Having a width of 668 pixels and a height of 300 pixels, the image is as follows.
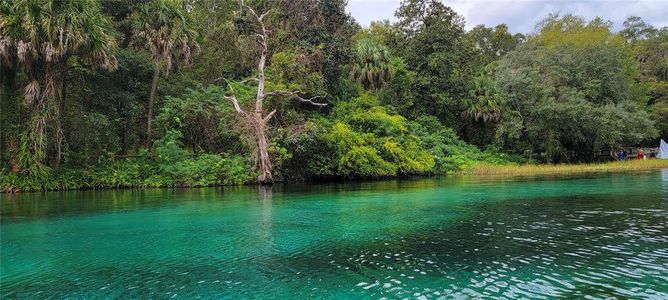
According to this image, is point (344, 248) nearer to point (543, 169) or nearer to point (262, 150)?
point (262, 150)

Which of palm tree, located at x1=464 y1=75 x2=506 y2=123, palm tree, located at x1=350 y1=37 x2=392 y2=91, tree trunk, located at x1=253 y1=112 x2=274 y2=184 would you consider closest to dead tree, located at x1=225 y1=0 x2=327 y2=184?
tree trunk, located at x1=253 y1=112 x2=274 y2=184

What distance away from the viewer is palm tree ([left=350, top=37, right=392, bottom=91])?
33875 millimetres

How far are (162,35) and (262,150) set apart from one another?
8.53 metres

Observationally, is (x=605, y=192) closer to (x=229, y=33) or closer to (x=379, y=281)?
(x=379, y=281)

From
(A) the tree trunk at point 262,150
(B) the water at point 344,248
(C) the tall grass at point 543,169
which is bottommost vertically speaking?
(B) the water at point 344,248

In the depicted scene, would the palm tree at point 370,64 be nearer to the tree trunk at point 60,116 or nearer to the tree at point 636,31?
the tree trunk at point 60,116

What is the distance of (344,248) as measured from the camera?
9586mm

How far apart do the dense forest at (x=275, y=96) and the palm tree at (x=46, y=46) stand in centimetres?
8

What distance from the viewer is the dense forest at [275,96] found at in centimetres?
2334

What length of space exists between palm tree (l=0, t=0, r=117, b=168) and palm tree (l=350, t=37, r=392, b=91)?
16.1 metres

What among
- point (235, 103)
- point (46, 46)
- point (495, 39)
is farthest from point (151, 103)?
point (495, 39)

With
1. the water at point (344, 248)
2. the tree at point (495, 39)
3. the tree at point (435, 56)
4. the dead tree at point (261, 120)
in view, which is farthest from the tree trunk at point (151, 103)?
the tree at point (495, 39)

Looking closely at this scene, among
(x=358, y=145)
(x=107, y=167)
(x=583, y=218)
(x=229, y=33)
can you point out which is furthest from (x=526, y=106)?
(x=107, y=167)

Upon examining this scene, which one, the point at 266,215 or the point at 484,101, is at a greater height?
the point at 484,101
